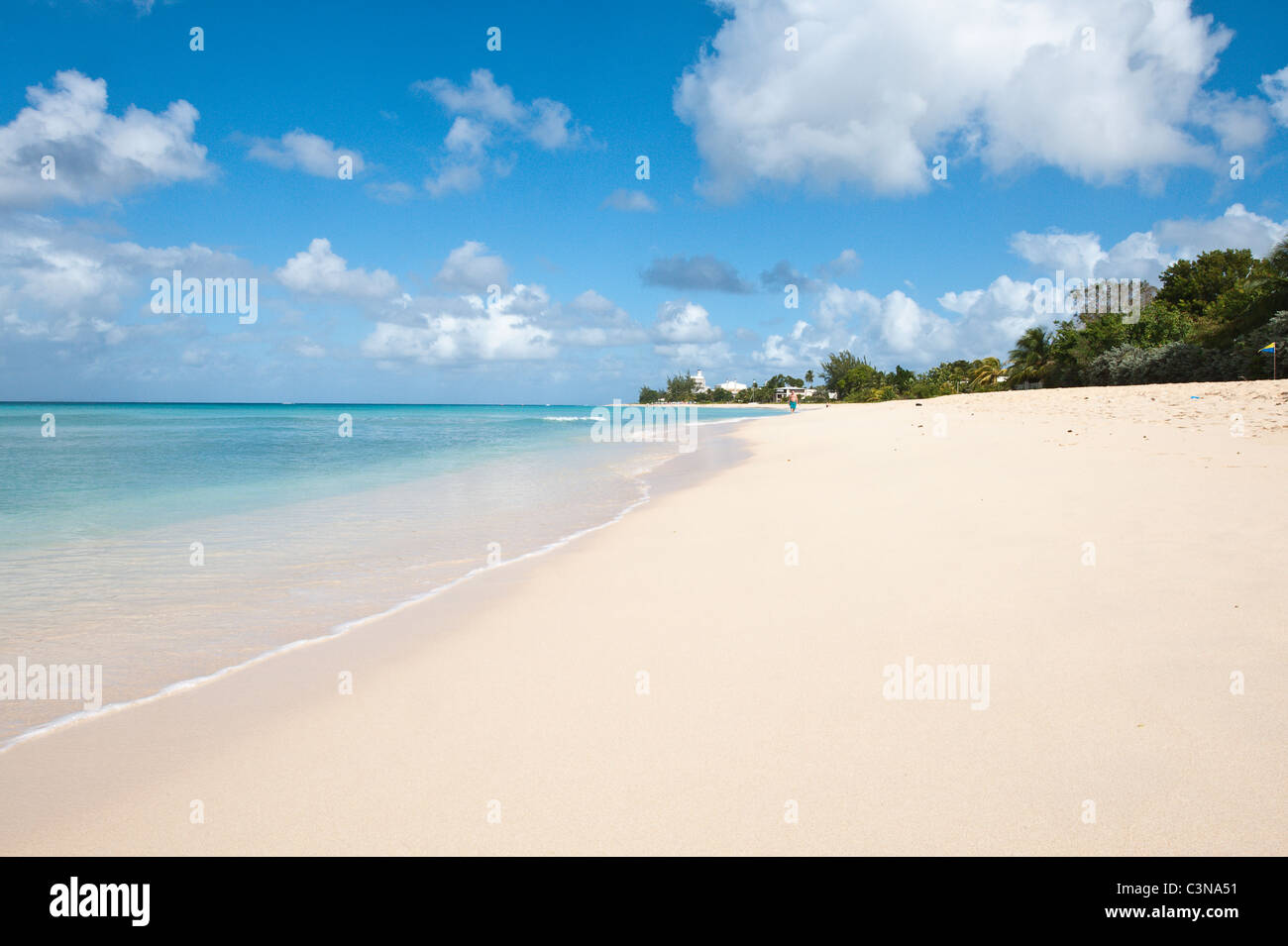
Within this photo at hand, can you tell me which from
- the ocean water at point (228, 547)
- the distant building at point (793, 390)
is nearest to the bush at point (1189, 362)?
the ocean water at point (228, 547)

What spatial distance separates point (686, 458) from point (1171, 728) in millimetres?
19524

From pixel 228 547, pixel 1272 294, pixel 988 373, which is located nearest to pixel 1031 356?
pixel 988 373

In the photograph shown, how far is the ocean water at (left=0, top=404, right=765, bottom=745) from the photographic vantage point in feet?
17.3

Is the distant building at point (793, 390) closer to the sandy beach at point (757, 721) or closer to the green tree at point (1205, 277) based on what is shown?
the green tree at point (1205, 277)

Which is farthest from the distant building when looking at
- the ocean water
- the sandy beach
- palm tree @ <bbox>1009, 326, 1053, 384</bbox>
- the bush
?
the sandy beach

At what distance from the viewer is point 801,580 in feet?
19.5

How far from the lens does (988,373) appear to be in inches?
2562

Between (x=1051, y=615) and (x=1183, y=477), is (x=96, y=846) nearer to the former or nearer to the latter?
(x=1051, y=615)

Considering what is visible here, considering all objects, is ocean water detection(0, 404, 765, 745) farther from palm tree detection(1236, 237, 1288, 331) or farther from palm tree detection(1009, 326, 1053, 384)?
palm tree detection(1009, 326, 1053, 384)

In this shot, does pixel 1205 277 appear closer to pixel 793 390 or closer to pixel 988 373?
pixel 988 373

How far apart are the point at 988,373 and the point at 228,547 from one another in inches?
2733

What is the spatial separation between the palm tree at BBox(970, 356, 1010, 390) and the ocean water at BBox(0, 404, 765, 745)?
56.0 meters

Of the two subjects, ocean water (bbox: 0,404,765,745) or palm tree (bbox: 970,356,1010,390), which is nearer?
ocean water (bbox: 0,404,765,745)
